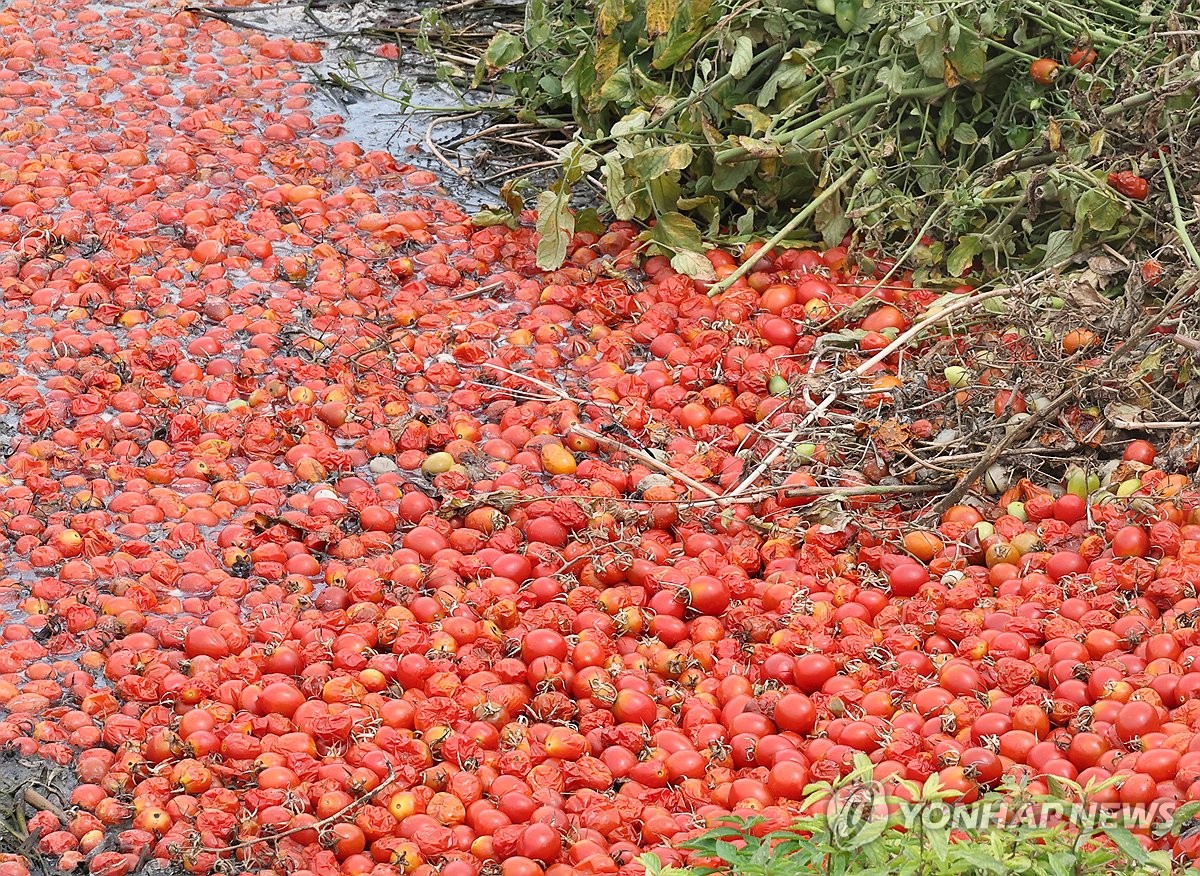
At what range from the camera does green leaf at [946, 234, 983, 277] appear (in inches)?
165

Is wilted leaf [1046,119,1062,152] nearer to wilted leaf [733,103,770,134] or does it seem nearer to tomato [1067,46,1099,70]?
tomato [1067,46,1099,70]

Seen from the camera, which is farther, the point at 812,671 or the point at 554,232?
the point at 554,232

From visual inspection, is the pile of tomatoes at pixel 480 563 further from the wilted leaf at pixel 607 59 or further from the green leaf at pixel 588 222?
the wilted leaf at pixel 607 59

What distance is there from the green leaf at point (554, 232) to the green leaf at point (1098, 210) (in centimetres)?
158

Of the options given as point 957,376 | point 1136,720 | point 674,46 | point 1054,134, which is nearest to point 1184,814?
point 1136,720

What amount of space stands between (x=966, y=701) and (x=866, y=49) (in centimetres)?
242

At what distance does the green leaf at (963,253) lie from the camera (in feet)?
13.8

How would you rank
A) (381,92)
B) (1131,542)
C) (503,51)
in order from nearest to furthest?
(1131,542), (503,51), (381,92)

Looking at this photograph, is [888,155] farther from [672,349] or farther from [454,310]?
[454,310]

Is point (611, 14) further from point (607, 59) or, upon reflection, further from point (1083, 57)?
point (1083, 57)

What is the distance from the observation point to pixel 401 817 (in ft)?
8.91

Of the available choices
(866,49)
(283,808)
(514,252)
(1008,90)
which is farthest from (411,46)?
(283,808)

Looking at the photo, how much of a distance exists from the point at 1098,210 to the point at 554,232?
66.5 inches

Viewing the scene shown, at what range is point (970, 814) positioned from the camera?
226 centimetres
